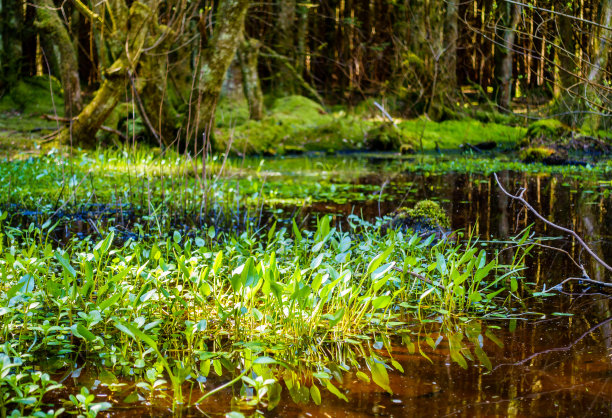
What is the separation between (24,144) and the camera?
30.7ft

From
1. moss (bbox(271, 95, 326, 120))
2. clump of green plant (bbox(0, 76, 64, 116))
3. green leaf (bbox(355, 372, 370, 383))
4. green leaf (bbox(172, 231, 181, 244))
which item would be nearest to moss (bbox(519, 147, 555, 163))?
moss (bbox(271, 95, 326, 120))

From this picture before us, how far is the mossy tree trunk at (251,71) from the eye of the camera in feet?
43.7

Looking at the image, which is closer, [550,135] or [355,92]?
[550,135]

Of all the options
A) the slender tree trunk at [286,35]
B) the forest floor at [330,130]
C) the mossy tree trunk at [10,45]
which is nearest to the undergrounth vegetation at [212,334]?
the forest floor at [330,130]

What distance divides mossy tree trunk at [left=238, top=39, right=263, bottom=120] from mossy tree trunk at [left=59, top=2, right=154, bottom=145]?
4781 mm

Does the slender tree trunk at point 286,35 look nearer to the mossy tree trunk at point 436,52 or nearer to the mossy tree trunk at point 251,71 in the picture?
the mossy tree trunk at point 436,52

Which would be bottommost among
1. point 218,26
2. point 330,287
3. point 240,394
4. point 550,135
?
point 240,394

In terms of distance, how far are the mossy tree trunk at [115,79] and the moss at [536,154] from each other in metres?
7.60

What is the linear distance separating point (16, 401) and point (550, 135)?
12451mm

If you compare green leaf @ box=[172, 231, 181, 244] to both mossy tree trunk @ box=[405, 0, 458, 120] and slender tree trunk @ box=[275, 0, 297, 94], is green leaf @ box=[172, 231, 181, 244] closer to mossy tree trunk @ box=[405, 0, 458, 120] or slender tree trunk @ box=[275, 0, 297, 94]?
mossy tree trunk @ box=[405, 0, 458, 120]

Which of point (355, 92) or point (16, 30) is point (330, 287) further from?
point (355, 92)

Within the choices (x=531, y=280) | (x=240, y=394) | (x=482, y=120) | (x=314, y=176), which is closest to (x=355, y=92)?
(x=482, y=120)

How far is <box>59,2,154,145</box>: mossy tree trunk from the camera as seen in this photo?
8.48 metres

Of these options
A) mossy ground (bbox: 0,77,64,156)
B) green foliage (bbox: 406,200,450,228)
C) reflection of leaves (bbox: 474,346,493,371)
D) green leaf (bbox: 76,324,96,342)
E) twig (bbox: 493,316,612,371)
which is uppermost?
mossy ground (bbox: 0,77,64,156)
